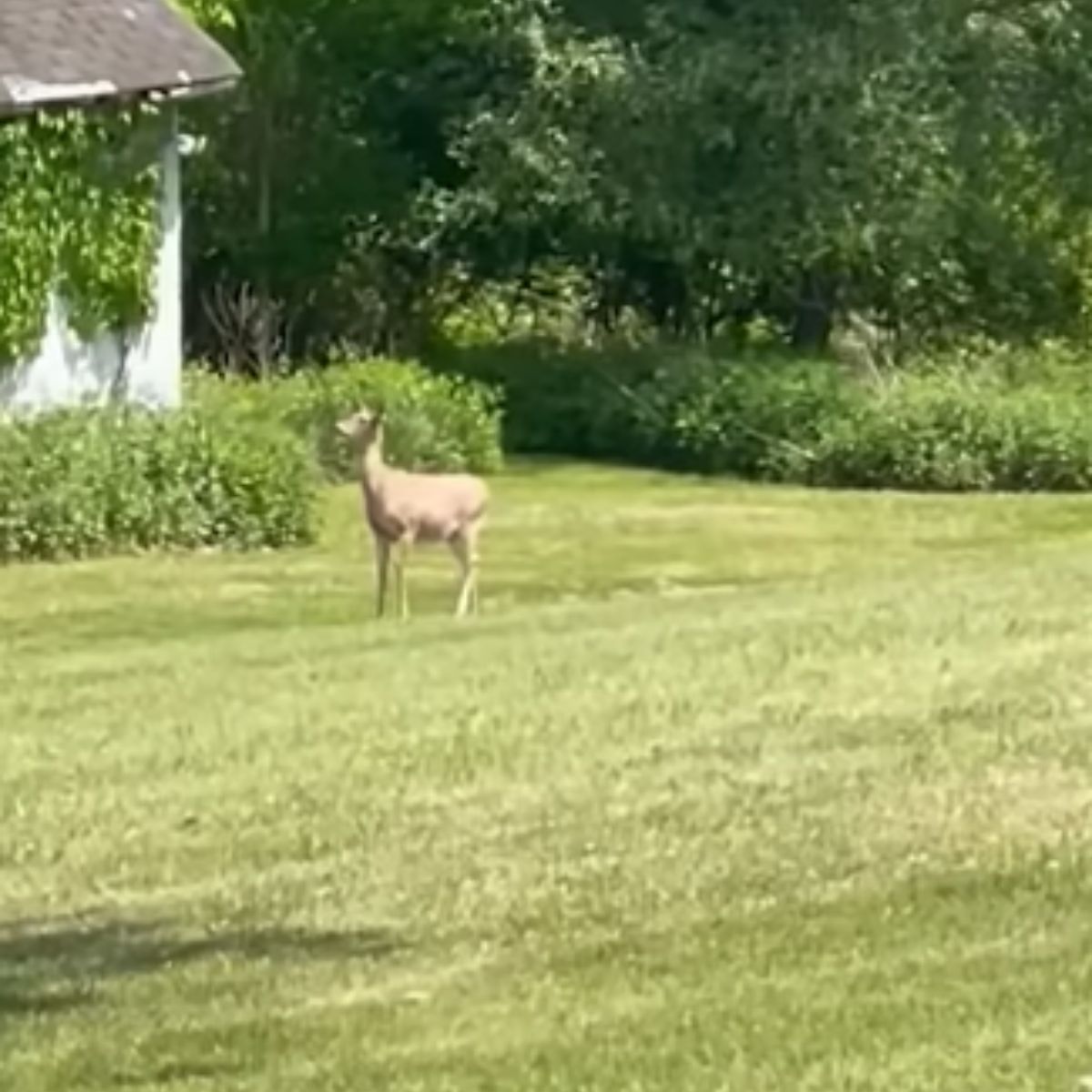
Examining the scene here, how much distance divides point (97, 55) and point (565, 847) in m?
18.3

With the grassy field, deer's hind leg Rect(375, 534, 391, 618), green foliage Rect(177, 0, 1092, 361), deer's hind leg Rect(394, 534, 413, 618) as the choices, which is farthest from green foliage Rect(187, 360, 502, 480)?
the grassy field

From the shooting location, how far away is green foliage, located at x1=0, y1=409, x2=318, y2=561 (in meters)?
26.0

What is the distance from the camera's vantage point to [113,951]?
10453 millimetres

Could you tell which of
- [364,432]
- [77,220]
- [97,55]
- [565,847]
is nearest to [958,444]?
[77,220]

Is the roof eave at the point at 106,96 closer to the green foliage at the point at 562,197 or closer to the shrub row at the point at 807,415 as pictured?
the green foliage at the point at 562,197

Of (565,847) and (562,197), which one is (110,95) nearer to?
(562,197)

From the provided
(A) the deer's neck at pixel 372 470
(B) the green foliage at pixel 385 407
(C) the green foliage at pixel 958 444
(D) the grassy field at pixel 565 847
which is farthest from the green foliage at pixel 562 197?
(D) the grassy field at pixel 565 847

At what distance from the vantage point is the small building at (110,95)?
2856cm

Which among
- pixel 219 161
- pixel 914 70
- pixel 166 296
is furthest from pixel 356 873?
pixel 219 161

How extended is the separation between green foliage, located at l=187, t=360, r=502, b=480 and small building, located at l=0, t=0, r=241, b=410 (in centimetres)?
76

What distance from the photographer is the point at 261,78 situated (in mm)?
38250

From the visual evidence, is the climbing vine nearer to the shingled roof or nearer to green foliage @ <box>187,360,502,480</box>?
the shingled roof

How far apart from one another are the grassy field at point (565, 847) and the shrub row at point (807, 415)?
12978 millimetres

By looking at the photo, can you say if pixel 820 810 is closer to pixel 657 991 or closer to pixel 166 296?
pixel 657 991
